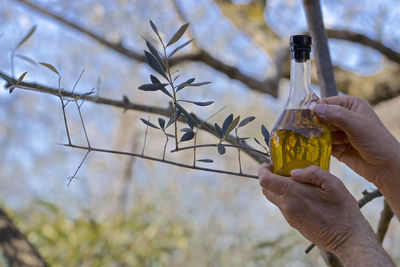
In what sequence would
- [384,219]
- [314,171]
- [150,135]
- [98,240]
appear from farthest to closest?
[150,135]
[98,240]
[384,219]
[314,171]

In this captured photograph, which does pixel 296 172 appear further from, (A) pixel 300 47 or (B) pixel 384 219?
(B) pixel 384 219

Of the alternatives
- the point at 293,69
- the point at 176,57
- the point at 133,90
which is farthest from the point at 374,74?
the point at 133,90

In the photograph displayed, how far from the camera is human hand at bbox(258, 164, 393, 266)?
563 mm

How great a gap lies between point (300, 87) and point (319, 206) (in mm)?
164

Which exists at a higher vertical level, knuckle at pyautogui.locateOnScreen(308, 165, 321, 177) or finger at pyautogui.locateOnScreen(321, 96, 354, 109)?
finger at pyautogui.locateOnScreen(321, 96, 354, 109)

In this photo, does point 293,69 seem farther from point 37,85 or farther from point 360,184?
point 360,184

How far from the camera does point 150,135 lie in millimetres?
4832

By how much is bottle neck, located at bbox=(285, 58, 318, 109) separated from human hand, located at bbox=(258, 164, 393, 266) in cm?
10

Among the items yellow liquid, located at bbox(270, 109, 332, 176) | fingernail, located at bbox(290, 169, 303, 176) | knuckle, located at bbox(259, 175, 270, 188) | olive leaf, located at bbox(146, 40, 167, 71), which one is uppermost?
olive leaf, located at bbox(146, 40, 167, 71)

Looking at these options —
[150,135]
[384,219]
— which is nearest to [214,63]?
[384,219]

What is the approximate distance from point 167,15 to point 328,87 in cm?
299

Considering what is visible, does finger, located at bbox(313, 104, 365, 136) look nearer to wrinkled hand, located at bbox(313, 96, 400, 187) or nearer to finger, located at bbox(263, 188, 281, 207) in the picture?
wrinkled hand, located at bbox(313, 96, 400, 187)

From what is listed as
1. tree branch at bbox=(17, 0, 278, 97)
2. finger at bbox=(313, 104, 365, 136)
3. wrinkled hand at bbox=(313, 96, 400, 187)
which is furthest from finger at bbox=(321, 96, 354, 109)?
tree branch at bbox=(17, 0, 278, 97)

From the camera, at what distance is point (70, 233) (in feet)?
6.79
